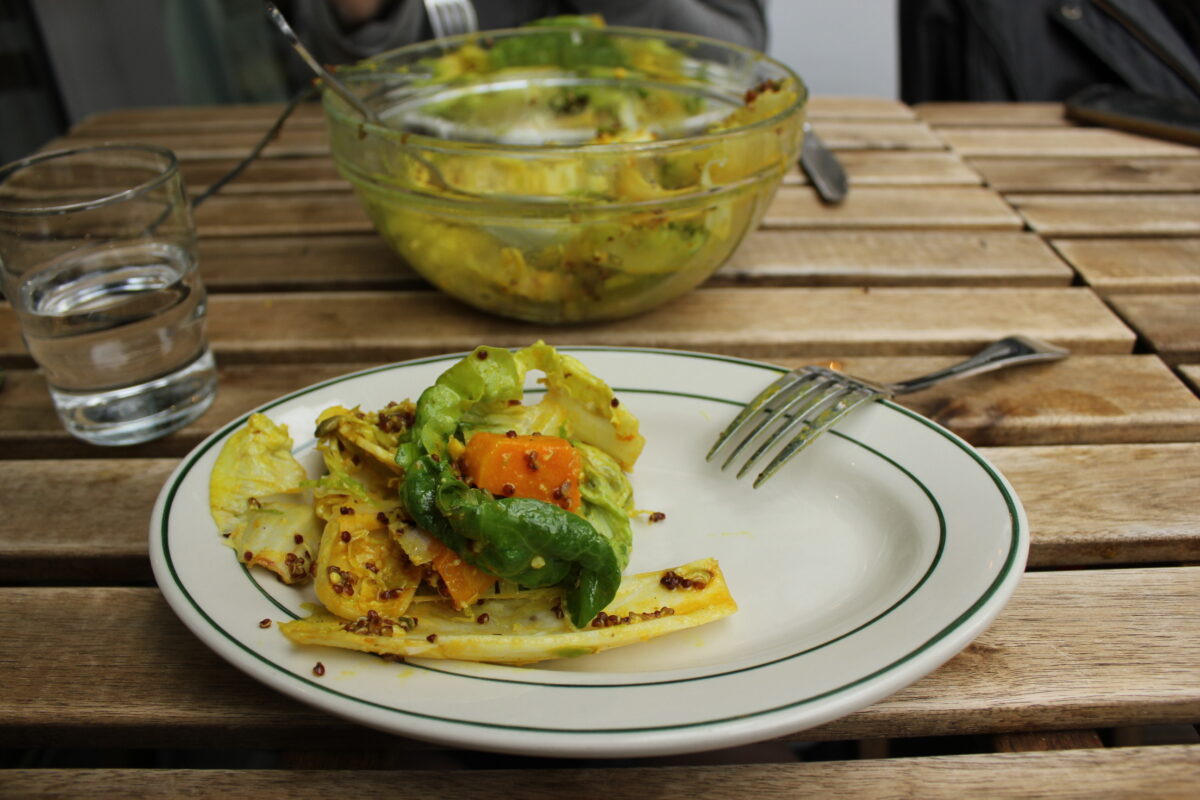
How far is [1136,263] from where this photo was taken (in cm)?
152

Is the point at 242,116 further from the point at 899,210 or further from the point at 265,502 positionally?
the point at 265,502

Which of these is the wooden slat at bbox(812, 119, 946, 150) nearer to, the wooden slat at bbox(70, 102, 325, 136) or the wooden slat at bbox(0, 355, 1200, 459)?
the wooden slat at bbox(0, 355, 1200, 459)

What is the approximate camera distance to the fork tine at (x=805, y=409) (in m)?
0.97

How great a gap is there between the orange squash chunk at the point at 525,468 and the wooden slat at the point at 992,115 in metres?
1.76

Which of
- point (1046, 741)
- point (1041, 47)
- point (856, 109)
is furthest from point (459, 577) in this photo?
point (1041, 47)

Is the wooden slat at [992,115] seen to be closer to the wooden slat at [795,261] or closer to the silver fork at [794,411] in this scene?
the wooden slat at [795,261]

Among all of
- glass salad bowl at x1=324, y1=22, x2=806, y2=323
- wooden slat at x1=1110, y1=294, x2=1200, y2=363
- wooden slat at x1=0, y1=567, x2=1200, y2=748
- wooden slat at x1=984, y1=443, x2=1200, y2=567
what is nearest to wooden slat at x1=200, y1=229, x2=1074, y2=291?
wooden slat at x1=1110, y1=294, x2=1200, y2=363

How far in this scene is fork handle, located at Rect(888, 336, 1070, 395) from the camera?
45.8 inches

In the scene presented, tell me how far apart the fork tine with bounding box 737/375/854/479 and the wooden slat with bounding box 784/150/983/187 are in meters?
0.93

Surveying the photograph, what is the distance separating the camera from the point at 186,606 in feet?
2.37

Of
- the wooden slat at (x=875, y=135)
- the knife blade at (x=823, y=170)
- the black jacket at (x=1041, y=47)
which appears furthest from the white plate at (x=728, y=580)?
the black jacket at (x=1041, y=47)

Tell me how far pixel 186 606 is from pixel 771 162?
0.90 meters

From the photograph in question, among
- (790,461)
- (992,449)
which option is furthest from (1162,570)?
(790,461)

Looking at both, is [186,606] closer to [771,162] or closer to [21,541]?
[21,541]
